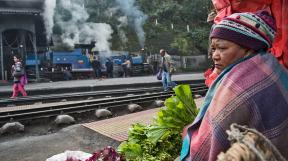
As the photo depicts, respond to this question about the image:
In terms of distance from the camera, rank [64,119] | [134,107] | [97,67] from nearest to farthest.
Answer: [64,119] < [134,107] < [97,67]

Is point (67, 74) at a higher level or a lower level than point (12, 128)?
lower

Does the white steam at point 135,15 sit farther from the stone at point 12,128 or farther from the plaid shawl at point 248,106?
the plaid shawl at point 248,106

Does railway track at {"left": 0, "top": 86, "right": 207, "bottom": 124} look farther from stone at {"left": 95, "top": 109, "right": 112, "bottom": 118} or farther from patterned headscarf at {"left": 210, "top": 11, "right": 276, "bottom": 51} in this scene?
patterned headscarf at {"left": 210, "top": 11, "right": 276, "bottom": 51}

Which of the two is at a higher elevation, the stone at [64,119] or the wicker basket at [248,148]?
the wicker basket at [248,148]

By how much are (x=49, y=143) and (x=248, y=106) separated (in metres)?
5.68

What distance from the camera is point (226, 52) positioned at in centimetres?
207

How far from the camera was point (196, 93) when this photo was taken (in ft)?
42.8

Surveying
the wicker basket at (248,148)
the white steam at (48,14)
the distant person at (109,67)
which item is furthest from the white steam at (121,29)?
the wicker basket at (248,148)

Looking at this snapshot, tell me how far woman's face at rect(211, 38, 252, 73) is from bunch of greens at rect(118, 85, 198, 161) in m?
1.06

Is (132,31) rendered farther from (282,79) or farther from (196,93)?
(282,79)

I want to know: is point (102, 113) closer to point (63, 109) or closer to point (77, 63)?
point (63, 109)

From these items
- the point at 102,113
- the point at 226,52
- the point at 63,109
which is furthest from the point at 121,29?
the point at 226,52

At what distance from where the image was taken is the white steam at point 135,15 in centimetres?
3706

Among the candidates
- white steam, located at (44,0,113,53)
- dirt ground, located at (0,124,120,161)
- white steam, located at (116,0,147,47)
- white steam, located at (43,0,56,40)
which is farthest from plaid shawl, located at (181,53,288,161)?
white steam, located at (116,0,147,47)
